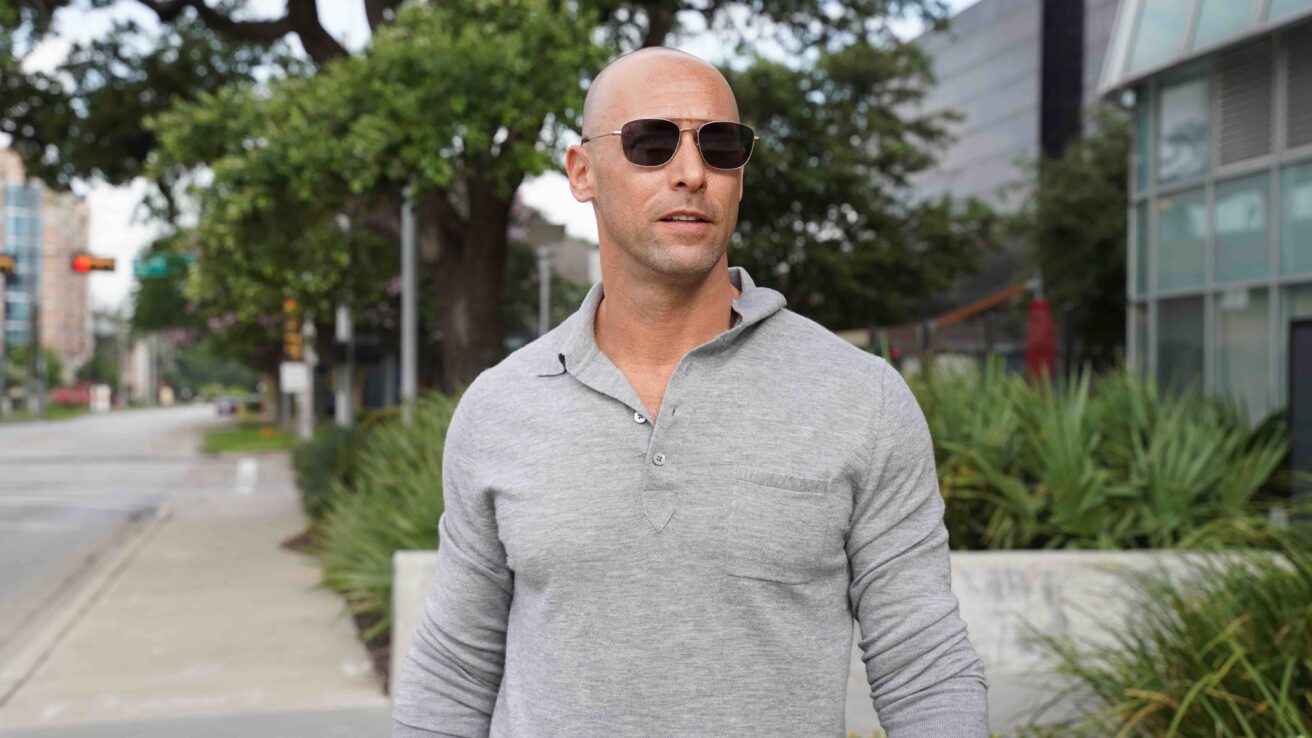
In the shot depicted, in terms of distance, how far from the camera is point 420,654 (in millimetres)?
2006

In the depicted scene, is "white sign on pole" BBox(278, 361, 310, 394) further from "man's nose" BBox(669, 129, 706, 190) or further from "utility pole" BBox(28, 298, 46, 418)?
"utility pole" BBox(28, 298, 46, 418)

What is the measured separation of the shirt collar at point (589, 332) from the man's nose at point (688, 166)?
190 millimetres

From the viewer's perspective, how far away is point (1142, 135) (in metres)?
16.7

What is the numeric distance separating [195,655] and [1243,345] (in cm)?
1084

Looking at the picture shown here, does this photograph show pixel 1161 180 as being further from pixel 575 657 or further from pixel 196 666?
pixel 575 657

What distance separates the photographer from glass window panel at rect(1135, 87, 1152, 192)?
16438 mm

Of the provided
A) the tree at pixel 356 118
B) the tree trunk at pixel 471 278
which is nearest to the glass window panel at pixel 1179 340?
the tree at pixel 356 118

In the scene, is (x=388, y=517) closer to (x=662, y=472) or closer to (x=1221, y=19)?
(x=662, y=472)

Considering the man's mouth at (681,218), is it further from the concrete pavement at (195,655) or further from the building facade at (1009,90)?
the building facade at (1009,90)

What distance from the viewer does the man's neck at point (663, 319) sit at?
1899 mm

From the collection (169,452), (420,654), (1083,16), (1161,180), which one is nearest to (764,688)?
(420,654)

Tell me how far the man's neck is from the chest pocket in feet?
0.75

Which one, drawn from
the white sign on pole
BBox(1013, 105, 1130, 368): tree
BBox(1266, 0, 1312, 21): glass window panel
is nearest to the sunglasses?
BBox(1266, 0, 1312, 21): glass window panel

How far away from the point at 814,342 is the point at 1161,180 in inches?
609
